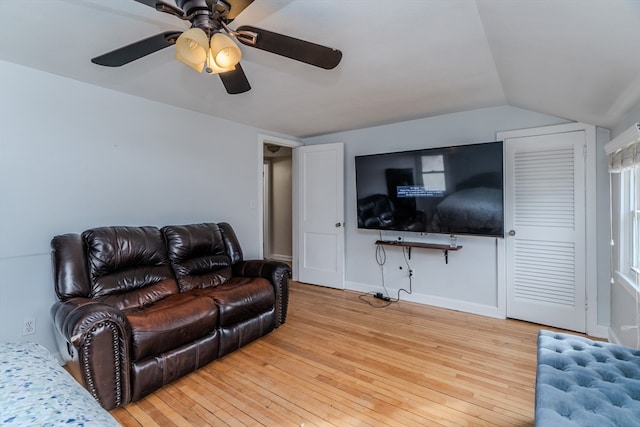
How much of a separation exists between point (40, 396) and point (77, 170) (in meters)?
2.39

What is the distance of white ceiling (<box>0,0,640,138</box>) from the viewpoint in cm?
153

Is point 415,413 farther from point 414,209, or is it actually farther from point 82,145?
point 82,145

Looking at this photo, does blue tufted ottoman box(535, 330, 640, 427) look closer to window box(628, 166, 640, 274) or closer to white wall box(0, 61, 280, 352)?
window box(628, 166, 640, 274)

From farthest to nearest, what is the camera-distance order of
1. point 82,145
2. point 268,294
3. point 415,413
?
point 268,294 < point 82,145 < point 415,413

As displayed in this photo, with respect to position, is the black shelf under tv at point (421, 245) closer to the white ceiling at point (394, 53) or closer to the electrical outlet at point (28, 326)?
the white ceiling at point (394, 53)

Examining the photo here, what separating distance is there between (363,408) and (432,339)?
1210mm

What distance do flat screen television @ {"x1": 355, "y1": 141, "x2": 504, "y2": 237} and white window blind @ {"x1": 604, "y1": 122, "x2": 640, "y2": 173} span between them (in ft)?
2.78

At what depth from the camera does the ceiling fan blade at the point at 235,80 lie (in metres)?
1.79

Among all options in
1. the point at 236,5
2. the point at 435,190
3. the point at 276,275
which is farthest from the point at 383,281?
the point at 236,5

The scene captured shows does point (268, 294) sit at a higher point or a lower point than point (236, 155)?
lower

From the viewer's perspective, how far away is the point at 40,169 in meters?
2.37

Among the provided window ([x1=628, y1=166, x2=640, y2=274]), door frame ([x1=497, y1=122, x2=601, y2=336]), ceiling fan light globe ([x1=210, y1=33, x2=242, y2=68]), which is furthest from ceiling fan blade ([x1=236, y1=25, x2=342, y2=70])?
door frame ([x1=497, y1=122, x2=601, y2=336])

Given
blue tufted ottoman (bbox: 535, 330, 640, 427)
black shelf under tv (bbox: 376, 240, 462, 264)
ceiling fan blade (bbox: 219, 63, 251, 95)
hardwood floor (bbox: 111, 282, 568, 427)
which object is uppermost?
ceiling fan blade (bbox: 219, 63, 251, 95)

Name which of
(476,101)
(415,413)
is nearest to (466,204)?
(476,101)
